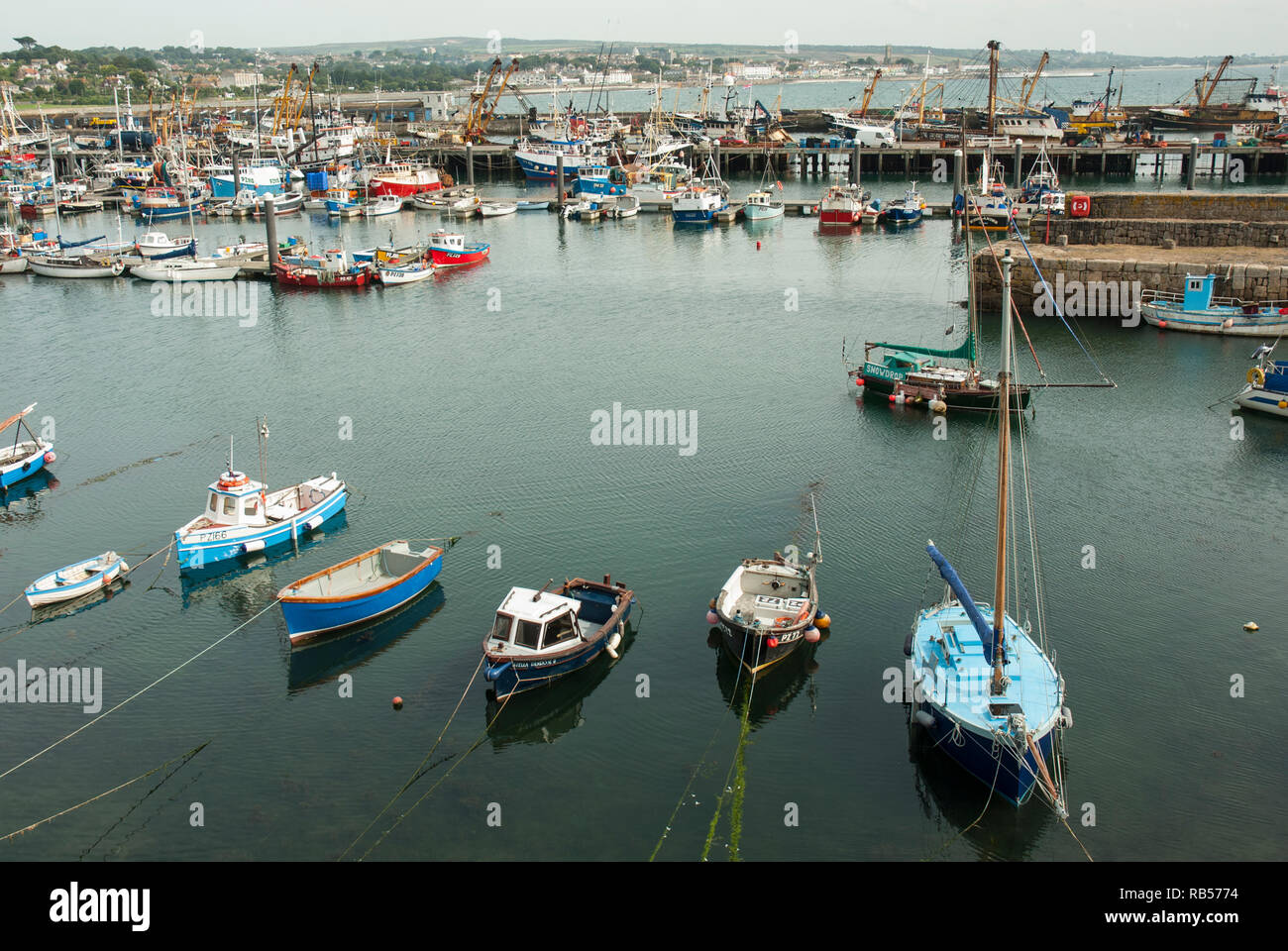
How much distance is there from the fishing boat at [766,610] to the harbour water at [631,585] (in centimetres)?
77

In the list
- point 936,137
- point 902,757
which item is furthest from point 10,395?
point 936,137

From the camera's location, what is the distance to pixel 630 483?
32.1 m

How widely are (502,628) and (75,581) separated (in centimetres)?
1131

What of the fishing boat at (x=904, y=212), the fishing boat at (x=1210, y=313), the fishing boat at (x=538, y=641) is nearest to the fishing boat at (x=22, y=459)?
the fishing boat at (x=538, y=641)

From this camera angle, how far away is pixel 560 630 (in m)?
22.4

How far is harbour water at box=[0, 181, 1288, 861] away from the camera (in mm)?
18453

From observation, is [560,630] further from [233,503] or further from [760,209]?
[760,209]

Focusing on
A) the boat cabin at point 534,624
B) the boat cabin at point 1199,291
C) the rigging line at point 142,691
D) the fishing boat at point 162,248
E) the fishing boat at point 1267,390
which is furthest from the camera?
the fishing boat at point 162,248

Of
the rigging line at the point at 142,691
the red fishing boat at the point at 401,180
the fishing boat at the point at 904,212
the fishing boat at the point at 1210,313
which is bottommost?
the rigging line at the point at 142,691

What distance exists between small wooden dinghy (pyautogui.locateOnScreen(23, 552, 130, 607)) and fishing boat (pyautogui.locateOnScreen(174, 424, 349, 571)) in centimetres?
157

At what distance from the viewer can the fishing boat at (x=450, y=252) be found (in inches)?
2712

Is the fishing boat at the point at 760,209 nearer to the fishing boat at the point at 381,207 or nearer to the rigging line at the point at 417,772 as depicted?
the fishing boat at the point at 381,207

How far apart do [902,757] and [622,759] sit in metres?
5.05
